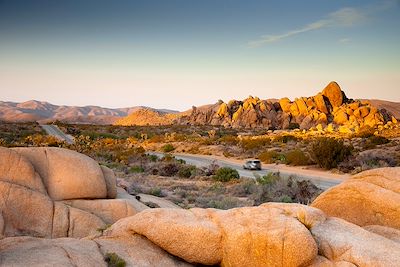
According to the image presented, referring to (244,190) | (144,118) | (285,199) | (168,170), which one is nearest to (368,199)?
(285,199)

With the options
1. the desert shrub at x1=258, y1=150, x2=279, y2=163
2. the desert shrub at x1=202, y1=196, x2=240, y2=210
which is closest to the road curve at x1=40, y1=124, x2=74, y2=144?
the desert shrub at x1=258, y1=150, x2=279, y2=163

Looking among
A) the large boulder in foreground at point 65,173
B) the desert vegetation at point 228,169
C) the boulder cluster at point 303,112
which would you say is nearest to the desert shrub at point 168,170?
the desert vegetation at point 228,169

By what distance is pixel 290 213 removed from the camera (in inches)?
355

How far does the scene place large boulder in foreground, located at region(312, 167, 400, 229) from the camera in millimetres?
10375

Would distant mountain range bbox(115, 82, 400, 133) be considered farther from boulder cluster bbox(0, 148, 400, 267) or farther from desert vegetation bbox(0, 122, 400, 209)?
boulder cluster bbox(0, 148, 400, 267)

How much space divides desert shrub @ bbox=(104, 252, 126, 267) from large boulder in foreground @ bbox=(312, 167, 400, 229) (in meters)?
6.12

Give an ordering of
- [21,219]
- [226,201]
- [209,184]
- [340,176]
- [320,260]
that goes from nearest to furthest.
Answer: [320,260]
[21,219]
[226,201]
[209,184]
[340,176]

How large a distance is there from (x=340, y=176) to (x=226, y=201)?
16.8 meters

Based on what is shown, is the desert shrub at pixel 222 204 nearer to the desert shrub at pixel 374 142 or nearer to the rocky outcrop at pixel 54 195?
the rocky outcrop at pixel 54 195

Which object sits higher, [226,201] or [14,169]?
[14,169]

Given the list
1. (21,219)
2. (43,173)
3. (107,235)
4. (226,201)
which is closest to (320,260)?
(107,235)

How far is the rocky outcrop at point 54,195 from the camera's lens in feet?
36.5

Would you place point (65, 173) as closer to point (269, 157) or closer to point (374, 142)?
point (269, 157)

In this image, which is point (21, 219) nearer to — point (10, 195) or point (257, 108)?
point (10, 195)
